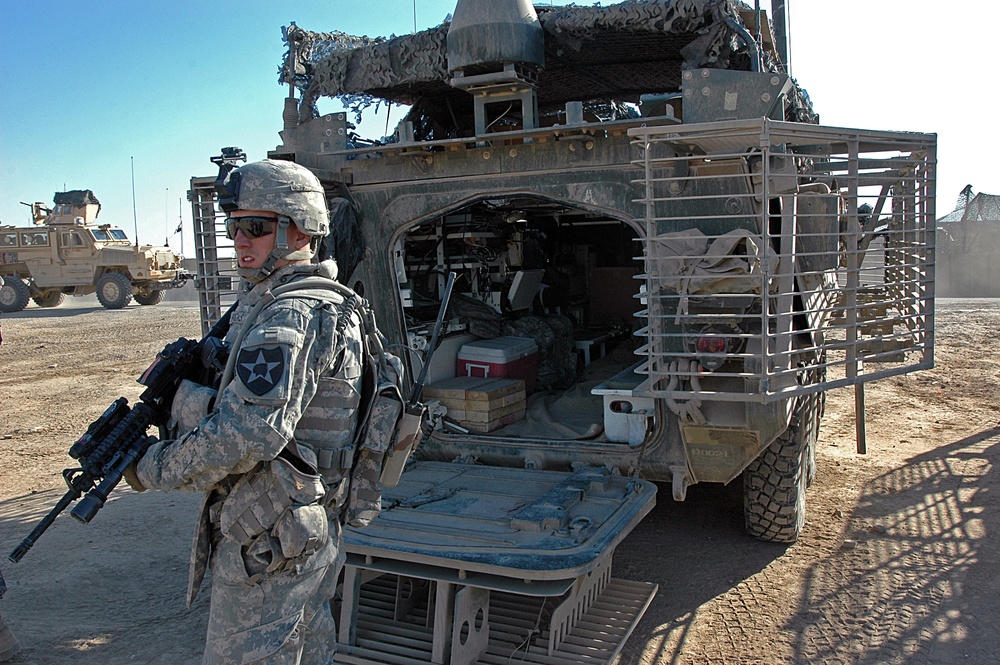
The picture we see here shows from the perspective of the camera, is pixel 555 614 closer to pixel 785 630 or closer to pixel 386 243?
pixel 785 630

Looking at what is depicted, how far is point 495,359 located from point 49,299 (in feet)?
72.0

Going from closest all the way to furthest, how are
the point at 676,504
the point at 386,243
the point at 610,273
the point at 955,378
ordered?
the point at 386,243
the point at 676,504
the point at 610,273
the point at 955,378

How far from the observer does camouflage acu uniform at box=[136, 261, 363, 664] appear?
8.05ft

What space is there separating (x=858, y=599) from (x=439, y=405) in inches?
99.9


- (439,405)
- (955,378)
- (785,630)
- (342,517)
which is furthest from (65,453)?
(955,378)

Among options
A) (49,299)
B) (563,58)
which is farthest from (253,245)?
(49,299)

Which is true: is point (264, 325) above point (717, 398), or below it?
above

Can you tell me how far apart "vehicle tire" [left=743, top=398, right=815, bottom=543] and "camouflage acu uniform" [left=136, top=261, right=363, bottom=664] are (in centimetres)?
291

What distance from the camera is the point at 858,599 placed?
439cm

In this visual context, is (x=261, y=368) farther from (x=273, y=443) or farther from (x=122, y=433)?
(x=122, y=433)

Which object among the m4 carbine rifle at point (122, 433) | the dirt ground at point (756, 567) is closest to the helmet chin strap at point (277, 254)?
the m4 carbine rifle at point (122, 433)

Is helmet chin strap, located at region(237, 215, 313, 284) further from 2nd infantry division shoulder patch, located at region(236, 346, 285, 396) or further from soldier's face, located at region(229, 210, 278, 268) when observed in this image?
2nd infantry division shoulder patch, located at region(236, 346, 285, 396)

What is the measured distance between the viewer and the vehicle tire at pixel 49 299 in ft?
77.4

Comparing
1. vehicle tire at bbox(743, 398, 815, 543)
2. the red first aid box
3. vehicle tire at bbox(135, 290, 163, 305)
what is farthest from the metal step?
vehicle tire at bbox(135, 290, 163, 305)
